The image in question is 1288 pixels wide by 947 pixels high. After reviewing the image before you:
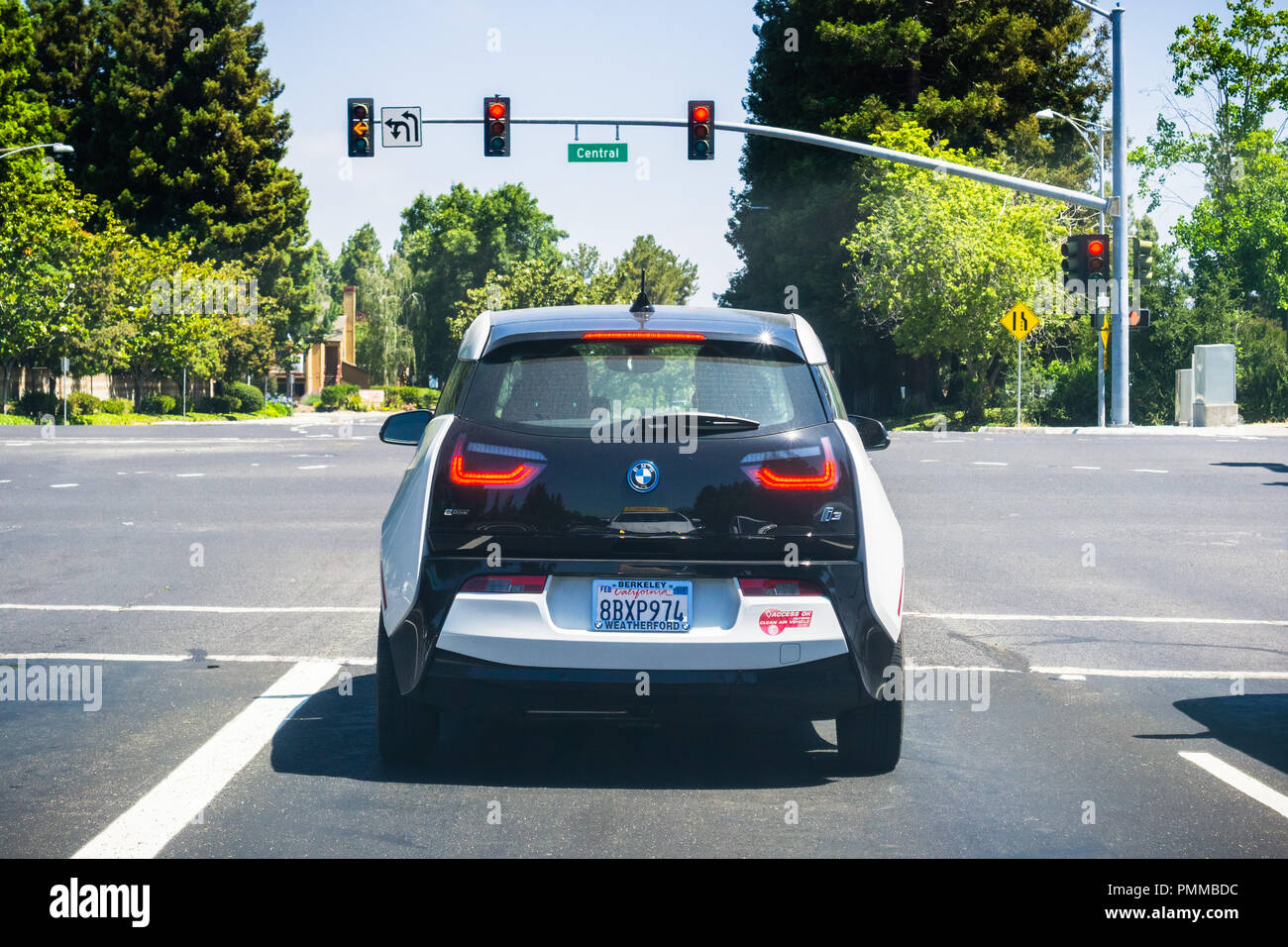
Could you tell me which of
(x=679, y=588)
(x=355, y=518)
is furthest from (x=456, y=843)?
(x=355, y=518)

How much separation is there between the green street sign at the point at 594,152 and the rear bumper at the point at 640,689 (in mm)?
22768

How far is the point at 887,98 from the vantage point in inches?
2490

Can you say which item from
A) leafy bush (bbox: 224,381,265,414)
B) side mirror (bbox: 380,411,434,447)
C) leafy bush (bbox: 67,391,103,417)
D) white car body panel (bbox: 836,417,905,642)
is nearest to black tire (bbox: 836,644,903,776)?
white car body panel (bbox: 836,417,905,642)

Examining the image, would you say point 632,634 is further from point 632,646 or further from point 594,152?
point 594,152

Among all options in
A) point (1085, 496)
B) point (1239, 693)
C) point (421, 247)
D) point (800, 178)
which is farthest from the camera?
point (421, 247)

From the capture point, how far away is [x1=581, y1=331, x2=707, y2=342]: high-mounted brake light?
569 centimetres

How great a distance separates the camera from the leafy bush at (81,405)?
54656 mm

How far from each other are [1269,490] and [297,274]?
76.1 m

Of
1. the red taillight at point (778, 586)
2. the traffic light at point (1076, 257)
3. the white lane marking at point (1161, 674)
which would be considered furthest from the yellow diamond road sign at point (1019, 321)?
the red taillight at point (778, 586)

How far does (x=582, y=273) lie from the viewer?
10425 centimetres

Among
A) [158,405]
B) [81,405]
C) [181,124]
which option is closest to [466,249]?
[181,124]

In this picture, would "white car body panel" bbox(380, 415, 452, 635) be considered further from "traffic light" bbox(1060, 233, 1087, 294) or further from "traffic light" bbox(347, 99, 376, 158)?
"traffic light" bbox(1060, 233, 1087, 294)

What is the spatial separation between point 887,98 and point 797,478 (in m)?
60.8

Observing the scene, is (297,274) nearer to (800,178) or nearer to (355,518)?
(800,178)
